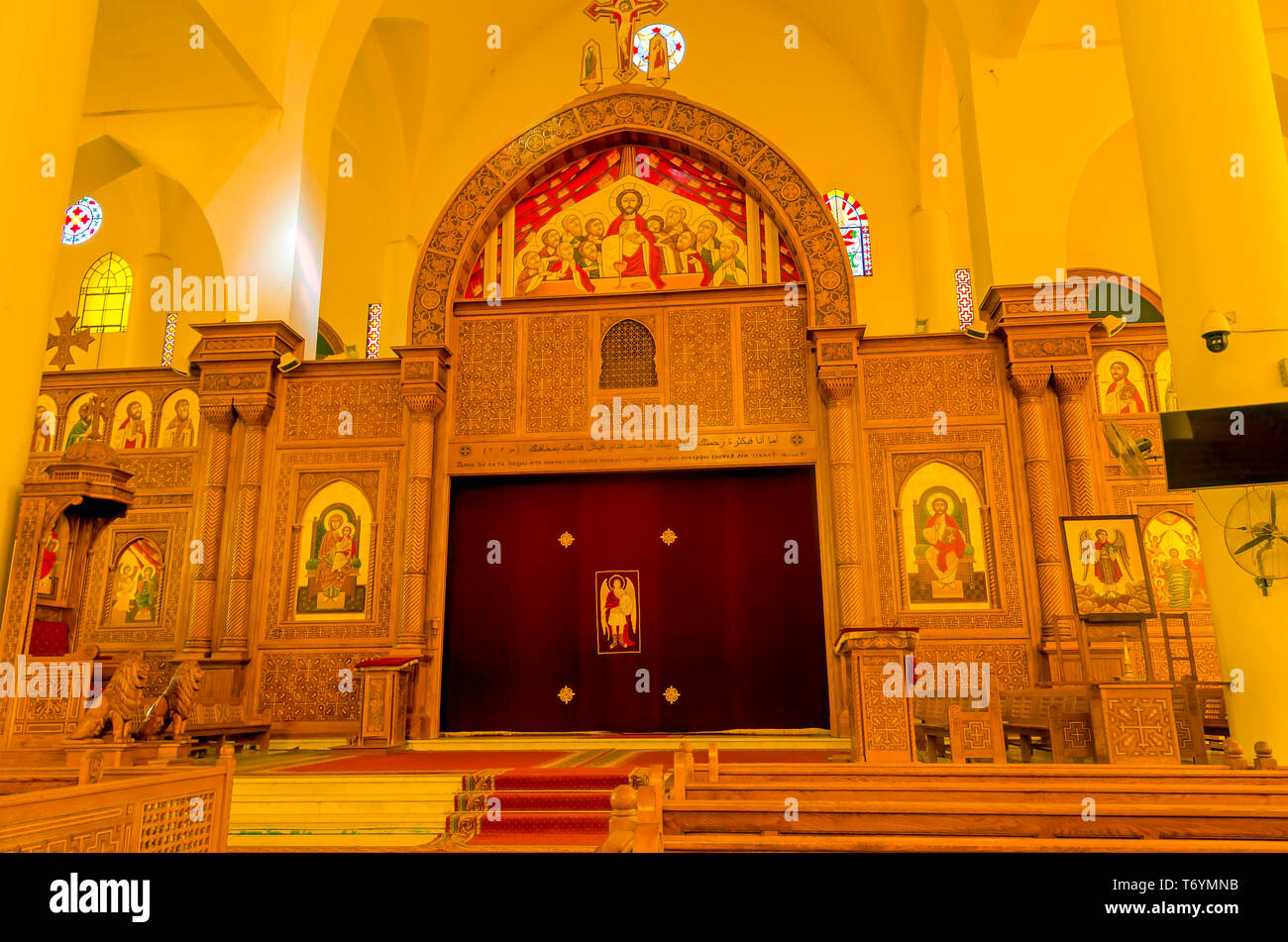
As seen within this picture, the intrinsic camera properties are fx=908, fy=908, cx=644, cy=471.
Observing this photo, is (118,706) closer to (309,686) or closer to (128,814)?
(309,686)

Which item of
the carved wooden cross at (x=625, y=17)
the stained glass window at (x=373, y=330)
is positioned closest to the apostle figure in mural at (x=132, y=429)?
the stained glass window at (x=373, y=330)

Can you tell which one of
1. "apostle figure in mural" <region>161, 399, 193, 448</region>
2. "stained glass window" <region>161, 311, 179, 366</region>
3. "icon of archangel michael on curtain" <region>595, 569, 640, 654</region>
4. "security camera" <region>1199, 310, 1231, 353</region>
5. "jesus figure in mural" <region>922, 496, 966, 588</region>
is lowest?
"icon of archangel michael on curtain" <region>595, 569, 640, 654</region>

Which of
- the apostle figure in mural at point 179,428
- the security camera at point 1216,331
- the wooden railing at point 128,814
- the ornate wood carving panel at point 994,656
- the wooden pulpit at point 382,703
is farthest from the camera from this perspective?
the apostle figure in mural at point 179,428

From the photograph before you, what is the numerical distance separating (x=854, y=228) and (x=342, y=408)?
9.31 meters

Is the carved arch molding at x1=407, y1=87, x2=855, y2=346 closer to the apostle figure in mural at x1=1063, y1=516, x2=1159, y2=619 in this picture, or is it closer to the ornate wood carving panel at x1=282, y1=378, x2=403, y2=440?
the ornate wood carving panel at x1=282, y1=378, x2=403, y2=440

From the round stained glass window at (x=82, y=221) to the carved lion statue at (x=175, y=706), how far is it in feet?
35.8

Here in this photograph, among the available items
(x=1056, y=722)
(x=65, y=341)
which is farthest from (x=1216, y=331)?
(x=65, y=341)

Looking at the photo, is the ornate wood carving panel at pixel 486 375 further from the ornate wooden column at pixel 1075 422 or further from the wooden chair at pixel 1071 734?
the wooden chair at pixel 1071 734

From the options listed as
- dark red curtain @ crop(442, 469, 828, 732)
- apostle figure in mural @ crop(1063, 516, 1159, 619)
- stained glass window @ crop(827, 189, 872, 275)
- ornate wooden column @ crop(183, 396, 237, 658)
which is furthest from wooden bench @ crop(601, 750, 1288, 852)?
stained glass window @ crop(827, 189, 872, 275)

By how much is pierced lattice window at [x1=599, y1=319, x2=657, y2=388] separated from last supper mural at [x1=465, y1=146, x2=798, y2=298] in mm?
551

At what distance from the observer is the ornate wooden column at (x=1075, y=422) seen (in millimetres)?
9648

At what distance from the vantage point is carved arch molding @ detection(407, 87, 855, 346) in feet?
34.7
